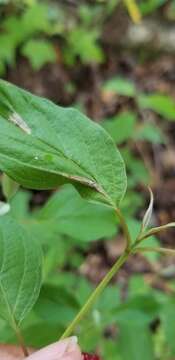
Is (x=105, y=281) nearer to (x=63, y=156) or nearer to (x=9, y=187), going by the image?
(x=63, y=156)

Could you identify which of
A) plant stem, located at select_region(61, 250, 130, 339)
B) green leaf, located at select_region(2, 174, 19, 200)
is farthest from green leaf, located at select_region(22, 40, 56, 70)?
plant stem, located at select_region(61, 250, 130, 339)

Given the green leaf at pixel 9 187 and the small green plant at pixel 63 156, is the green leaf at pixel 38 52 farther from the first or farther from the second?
the small green plant at pixel 63 156

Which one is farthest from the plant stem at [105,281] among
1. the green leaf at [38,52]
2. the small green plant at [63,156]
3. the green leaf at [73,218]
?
the green leaf at [38,52]

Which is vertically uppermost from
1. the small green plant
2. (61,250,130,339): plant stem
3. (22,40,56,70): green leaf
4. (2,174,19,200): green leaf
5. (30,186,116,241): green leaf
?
the small green plant

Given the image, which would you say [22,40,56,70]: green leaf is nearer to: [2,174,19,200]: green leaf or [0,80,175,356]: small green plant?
[2,174,19,200]: green leaf

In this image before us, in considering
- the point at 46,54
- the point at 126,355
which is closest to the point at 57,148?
the point at 126,355

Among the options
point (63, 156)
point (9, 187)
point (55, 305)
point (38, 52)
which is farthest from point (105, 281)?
point (38, 52)
